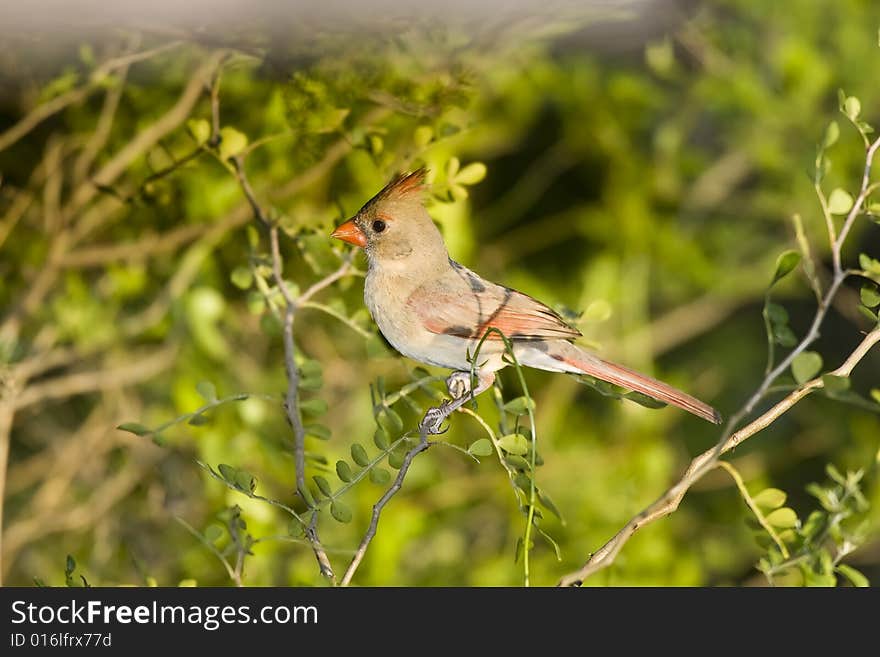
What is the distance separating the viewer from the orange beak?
5.30ft

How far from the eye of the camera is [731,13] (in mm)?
3104

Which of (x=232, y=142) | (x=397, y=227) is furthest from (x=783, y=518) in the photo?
(x=232, y=142)

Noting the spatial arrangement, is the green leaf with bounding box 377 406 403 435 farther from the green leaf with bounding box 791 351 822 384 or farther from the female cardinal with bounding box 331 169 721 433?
the green leaf with bounding box 791 351 822 384

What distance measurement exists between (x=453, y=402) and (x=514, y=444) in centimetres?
25

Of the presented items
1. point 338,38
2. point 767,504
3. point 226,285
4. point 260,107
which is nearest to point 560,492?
point 226,285

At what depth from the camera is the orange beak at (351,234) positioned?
162 cm

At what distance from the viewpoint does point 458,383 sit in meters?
1.66

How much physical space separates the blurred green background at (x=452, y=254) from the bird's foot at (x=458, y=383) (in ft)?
1.45

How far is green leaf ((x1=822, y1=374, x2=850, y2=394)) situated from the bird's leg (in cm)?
48

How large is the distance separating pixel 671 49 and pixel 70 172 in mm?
1616

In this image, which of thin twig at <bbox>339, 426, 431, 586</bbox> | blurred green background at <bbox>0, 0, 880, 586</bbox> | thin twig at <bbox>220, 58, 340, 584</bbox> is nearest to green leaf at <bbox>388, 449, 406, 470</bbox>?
thin twig at <bbox>339, 426, 431, 586</bbox>

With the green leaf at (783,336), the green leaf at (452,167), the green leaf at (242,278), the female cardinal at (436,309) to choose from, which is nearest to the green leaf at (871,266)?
the green leaf at (783,336)

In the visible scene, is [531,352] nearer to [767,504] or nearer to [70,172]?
[767,504]

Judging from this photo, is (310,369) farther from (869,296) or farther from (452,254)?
(452,254)
